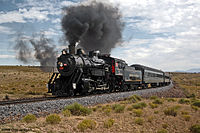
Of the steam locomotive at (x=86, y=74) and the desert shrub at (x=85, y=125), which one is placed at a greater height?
the steam locomotive at (x=86, y=74)

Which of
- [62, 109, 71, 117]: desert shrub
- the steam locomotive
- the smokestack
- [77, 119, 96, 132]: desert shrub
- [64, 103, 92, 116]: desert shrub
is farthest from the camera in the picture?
the smokestack

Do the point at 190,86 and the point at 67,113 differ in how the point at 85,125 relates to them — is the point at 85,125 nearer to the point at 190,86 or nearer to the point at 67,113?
the point at 67,113

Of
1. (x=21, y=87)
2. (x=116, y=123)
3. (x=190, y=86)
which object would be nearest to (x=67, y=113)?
(x=116, y=123)

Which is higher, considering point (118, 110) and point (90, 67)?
point (90, 67)

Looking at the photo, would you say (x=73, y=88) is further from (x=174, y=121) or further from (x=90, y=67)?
(x=174, y=121)

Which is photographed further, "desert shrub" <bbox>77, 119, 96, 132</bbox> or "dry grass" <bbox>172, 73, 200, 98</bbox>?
"dry grass" <bbox>172, 73, 200, 98</bbox>

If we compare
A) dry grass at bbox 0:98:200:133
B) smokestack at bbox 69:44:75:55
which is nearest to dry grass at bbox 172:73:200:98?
dry grass at bbox 0:98:200:133

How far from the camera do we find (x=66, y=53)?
55.6 feet

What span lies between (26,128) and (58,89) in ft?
30.1

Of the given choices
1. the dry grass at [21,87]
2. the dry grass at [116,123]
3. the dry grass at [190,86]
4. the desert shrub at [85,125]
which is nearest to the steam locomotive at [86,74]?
the dry grass at [21,87]

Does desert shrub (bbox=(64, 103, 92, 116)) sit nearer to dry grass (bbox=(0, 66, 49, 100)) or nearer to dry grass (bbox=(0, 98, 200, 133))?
dry grass (bbox=(0, 98, 200, 133))

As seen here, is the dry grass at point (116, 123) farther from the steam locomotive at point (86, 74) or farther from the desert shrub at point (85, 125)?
the steam locomotive at point (86, 74)

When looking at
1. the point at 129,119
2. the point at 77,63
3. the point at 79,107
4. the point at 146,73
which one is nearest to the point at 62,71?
the point at 77,63

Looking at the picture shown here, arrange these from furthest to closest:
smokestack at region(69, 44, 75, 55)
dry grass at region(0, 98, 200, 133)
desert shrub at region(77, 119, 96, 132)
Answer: smokestack at region(69, 44, 75, 55)
desert shrub at region(77, 119, 96, 132)
dry grass at region(0, 98, 200, 133)
